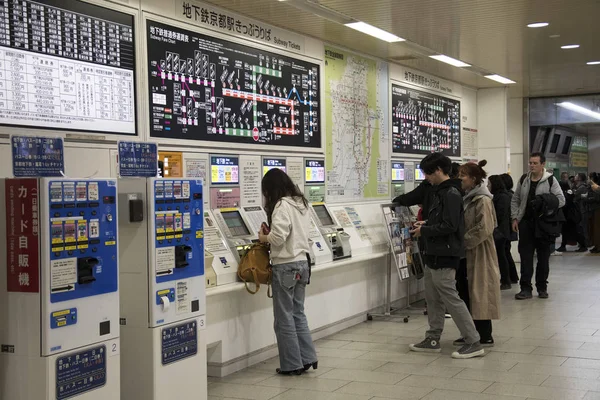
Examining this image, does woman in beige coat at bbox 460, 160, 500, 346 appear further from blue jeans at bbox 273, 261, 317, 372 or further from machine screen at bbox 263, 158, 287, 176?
machine screen at bbox 263, 158, 287, 176

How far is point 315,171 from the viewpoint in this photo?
7.52 metres

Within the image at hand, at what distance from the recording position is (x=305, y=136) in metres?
7.38

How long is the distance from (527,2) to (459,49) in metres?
2.12

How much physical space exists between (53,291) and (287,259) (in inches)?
86.6

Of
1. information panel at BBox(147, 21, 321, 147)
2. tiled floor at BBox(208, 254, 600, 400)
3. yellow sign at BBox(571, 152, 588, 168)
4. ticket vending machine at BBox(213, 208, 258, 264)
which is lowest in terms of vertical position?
tiled floor at BBox(208, 254, 600, 400)

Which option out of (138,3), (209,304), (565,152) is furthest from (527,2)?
(565,152)

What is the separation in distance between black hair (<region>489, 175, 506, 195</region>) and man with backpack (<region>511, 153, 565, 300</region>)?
0.79 feet

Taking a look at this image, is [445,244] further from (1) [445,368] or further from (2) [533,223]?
(2) [533,223]

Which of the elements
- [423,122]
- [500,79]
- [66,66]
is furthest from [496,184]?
[66,66]

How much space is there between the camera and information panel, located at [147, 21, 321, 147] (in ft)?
18.5

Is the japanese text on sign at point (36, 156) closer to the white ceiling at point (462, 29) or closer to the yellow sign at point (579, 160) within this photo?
the white ceiling at point (462, 29)

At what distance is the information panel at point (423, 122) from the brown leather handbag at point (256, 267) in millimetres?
4007

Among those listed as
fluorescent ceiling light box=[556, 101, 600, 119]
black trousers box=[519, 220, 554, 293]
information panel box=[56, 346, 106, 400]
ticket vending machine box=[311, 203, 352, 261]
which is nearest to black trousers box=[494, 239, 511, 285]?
black trousers box=[519, 220, 554, 293]

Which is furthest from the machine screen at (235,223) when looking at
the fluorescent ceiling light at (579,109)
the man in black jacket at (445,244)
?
the fluorescent ceiling light at (579,109)
